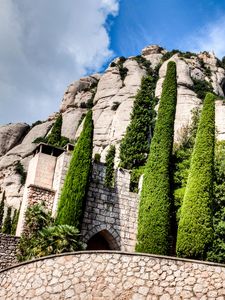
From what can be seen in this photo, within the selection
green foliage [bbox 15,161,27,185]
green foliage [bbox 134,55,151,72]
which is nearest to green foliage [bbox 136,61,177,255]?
green foliage [bbox 15,161,27,185]

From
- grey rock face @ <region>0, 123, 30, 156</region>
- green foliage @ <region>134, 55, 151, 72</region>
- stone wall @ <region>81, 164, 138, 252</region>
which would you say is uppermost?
green foliage @ <region>134, 55, 151, 72</region>

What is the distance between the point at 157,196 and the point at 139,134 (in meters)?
14.6

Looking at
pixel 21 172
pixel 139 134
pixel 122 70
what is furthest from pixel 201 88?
pixel 21 172

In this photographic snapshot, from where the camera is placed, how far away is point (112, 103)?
57.3 meters

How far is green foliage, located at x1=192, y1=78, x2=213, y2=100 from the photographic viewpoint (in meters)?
55.1

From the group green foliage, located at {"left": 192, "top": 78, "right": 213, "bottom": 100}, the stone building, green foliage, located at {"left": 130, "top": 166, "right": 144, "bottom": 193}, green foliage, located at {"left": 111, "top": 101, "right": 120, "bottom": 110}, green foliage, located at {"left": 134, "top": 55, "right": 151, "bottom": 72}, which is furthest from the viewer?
green foliage, located at {"left": 134, "top": 55, "right": 151, "bottom": 72}

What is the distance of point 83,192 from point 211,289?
1127 centimetres

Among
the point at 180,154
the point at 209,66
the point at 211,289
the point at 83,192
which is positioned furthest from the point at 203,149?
the point at 209,66

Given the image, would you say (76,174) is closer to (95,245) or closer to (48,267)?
(95,245)

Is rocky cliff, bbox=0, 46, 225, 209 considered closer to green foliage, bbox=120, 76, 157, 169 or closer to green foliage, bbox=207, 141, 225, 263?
green foliage, bbox=120, 76, 157, 169

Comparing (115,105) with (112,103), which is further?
(112,103)

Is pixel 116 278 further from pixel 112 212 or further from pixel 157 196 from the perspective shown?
pixel 157 196

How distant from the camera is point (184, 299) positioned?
1234cm

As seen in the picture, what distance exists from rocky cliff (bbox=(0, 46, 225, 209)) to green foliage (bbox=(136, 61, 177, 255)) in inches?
662
